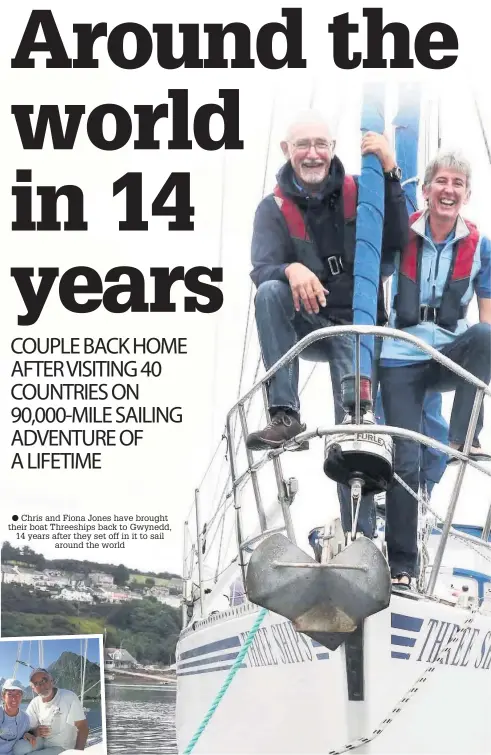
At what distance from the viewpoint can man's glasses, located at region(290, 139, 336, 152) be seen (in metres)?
6.29

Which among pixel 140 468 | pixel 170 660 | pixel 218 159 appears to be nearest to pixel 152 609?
pixel 170 660

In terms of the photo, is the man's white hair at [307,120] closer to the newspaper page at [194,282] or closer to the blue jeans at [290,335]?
the newspaper page at [194,282]

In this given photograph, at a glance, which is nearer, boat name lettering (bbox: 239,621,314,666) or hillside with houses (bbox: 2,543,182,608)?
boat name lettering (bbox: 239,621,314,666)

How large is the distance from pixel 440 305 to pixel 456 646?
1.72 meters

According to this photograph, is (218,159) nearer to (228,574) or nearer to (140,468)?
(140,468)

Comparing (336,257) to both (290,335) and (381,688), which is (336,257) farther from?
(381,688)

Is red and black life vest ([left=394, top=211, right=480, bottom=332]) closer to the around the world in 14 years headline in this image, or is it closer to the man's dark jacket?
the man's dark jacket

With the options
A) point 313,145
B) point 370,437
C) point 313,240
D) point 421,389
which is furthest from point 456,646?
point 313,145

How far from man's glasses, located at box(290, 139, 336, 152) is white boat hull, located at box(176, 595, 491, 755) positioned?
2.30m

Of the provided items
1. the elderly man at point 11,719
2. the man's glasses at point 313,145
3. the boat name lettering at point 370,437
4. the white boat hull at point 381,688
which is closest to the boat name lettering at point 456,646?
the white boat hull at point 381,688

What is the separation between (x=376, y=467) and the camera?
482 cm

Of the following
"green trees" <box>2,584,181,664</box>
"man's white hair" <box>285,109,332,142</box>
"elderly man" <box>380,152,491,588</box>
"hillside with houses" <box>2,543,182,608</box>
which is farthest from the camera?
"green trees" <box>2,584,181,664</box>

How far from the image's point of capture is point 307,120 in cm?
643

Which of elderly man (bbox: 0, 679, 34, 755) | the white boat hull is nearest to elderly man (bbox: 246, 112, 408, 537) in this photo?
the white boat hull
